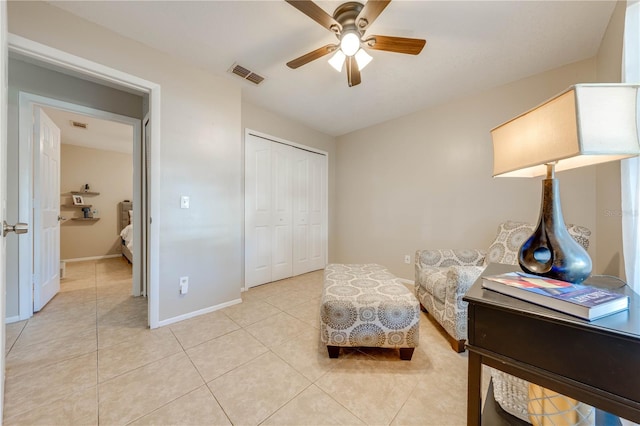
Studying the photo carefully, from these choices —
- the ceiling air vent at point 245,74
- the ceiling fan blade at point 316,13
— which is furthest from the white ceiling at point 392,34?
the ceiling fan blade at point 316,13

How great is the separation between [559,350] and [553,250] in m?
0.35

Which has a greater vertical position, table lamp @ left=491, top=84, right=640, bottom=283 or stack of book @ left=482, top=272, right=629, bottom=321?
table lamp @ left=491, top=84, right=640, bottom=283

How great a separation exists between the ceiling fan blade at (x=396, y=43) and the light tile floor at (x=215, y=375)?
2.10 m

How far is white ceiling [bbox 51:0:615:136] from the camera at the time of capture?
150 cm

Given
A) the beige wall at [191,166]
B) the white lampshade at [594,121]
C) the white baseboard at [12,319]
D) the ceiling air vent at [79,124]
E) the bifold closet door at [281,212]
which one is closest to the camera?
the white lampshade at [594,121]

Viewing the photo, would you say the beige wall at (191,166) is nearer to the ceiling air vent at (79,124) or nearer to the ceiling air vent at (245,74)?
the ceiling air vent at (245,74)

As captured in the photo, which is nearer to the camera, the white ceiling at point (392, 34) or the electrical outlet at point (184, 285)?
the white ceiling at point (392, 34)

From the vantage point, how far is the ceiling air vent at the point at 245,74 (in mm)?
2137

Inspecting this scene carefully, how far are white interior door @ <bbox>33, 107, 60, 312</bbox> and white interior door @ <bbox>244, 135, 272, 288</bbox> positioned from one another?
6.23 feet

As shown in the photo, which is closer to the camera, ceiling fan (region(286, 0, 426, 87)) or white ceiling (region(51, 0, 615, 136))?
ceiling fan (region(286, 0, 426, 87))

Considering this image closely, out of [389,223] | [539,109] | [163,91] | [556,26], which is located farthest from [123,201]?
[556,26]

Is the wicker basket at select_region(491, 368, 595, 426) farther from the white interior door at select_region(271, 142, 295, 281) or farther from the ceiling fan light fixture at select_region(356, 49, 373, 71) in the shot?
the white interior door at select_region(271, 142, 295, 281)

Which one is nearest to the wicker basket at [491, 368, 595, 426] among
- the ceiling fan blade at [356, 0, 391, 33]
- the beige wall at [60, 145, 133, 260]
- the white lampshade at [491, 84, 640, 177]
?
the white lampshade at [491, 84, 640, 177]

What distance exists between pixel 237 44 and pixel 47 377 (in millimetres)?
2573
